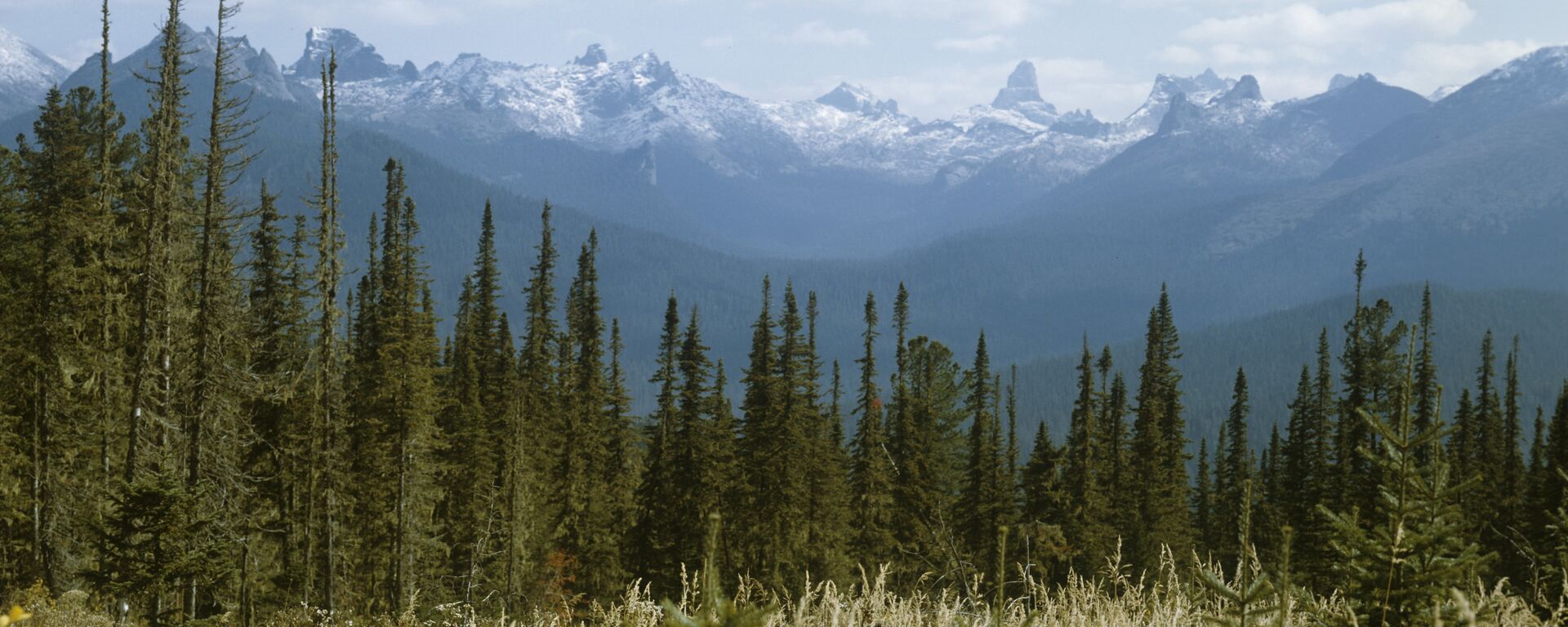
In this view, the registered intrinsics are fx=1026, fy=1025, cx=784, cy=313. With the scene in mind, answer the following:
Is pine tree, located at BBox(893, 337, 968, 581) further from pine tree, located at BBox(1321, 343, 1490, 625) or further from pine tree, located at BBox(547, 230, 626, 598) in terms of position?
pine tree, located at BBox(1321, 343, 1490, 625)

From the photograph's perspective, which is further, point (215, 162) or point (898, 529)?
point (898, 529)

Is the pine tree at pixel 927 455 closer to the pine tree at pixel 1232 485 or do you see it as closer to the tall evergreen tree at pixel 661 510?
the tall evergreen tree at pixel 661 510

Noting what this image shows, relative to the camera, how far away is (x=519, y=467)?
131ft

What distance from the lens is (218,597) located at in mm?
26375

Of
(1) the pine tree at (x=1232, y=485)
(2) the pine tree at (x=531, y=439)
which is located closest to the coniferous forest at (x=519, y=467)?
(2) the pine tree at (x=531, y=439)

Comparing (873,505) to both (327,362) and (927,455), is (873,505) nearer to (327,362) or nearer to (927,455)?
(927,455)

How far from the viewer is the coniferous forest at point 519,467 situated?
237 inches

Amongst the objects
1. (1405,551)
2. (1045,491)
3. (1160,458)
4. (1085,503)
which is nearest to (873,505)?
(1045,491)

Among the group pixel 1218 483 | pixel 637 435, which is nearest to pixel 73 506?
pixel 637 435

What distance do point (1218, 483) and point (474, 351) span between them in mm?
50031

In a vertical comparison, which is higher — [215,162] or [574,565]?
[215,162]

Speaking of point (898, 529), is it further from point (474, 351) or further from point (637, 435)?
point (474, 351)

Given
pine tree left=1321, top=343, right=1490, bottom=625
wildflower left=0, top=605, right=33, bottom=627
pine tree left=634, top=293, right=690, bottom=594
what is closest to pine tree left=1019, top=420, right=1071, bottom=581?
pine tree left=634, top=293, right=690, bottom=594

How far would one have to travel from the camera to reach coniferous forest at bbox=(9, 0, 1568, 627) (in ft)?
19.8
